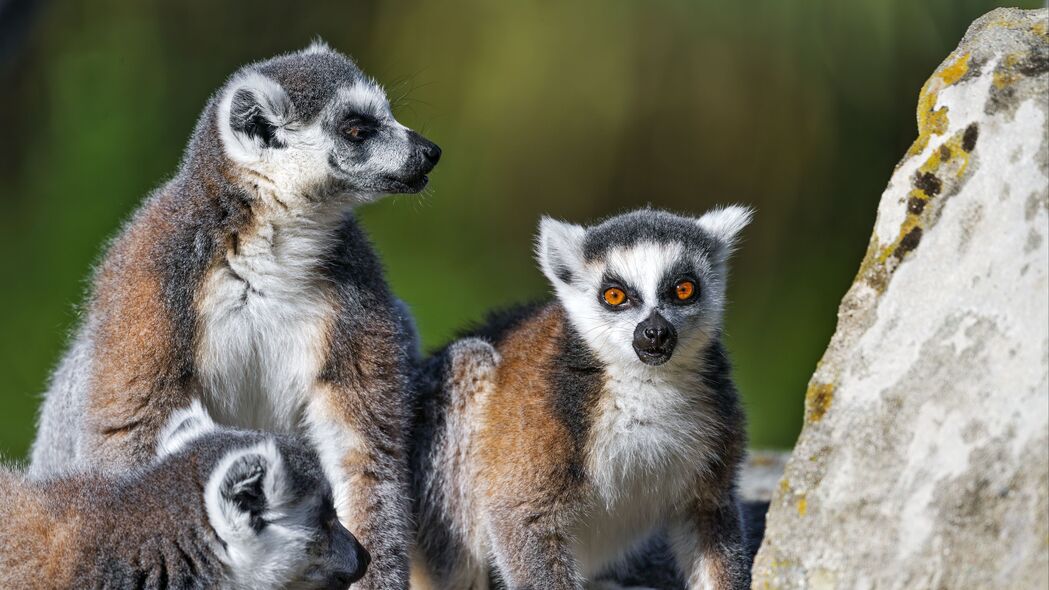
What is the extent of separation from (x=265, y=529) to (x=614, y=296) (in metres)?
1.39

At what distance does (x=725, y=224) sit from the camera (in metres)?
4.21

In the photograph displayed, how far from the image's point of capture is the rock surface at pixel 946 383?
2.52 metres

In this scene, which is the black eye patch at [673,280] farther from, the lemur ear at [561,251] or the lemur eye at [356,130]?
the lemur eye at [356,130]

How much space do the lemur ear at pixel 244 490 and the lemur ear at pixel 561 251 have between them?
142 cm

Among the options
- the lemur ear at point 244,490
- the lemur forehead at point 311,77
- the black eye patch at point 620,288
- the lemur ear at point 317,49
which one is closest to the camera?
the lemur ear at point 244,490

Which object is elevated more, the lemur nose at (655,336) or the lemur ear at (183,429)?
the lemur nose at (655,336)

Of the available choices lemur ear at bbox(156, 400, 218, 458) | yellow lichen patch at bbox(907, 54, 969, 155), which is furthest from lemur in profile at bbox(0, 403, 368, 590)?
yellow lichen patch at bbox(907, 54, 969, 155)

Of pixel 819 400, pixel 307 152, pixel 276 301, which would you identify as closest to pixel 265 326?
pixel 276 301

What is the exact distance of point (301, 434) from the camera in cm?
409

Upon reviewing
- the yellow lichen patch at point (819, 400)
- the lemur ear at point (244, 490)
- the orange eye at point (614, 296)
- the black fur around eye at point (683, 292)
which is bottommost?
the lemur ear at point (244, 490)

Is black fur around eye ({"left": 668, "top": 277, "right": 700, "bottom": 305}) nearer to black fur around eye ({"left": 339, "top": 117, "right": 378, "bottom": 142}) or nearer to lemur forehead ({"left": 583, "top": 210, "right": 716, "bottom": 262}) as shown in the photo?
lemur forehead ({"left": 583, "top": 210, "right": 716, "bottom": 262})

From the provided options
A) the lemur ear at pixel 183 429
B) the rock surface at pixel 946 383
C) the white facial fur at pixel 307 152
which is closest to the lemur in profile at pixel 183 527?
the lemur ear at pixel 183 429

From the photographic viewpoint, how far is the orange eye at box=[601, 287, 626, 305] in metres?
3.93

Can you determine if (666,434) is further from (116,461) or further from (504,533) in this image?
(116,461)
